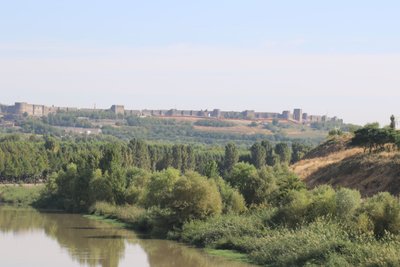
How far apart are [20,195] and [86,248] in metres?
57.7

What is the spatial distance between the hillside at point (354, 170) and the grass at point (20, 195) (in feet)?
123

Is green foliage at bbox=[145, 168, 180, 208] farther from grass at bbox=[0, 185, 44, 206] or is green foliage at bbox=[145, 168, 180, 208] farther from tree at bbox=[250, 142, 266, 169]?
tree at bbox=[250, 142, 266, 169]

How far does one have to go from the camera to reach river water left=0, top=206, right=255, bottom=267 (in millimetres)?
45312

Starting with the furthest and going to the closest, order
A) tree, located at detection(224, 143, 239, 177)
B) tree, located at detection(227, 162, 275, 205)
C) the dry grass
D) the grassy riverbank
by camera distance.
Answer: tree, located at detection(224, 143, 239, 177), the dry grass, tree, located at detection(227, 162, 275, 205), the grassy riverbank

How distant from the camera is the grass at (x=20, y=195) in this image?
105750 millimetres

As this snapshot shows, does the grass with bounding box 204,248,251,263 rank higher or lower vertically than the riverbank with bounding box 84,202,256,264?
higher

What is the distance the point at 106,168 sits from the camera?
8888 centimetres

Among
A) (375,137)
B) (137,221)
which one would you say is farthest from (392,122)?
(137,221)

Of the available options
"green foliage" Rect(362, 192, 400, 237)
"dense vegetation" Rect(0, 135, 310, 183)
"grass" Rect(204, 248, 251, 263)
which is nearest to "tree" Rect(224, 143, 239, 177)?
"dense vegetation" Rect(0, 135, 310, 183)

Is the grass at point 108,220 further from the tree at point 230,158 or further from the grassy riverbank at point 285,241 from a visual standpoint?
the tree at point 230,158

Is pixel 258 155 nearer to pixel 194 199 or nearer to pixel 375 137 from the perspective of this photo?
pixel 375 137

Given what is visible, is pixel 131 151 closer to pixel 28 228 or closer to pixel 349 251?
pixel 28 228

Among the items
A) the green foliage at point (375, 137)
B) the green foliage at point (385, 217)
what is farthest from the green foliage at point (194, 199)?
the green foliage at point (375, 137)

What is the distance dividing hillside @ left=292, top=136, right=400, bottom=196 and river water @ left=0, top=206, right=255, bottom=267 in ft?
53.7
